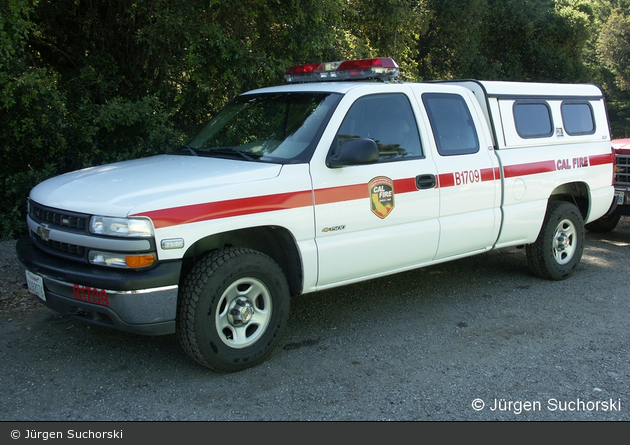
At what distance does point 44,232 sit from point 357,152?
7.05ft

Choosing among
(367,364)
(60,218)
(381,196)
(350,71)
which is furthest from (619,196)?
(60,218)

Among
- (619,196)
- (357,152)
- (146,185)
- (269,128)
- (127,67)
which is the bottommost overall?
(619,196)

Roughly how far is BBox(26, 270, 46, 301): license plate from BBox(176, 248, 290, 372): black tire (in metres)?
0.92

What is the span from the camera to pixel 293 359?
4.43 m

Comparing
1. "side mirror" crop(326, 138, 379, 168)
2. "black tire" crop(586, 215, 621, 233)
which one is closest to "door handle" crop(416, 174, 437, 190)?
"side mirror" crop(326, 138, 379, 168)

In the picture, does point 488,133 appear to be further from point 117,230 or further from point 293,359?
point 117,230

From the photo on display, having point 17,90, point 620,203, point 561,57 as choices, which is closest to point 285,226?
point 17,90

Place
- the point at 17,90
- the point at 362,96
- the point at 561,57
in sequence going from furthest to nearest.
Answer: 1. the point at 561,57
2. the point at 17,90
3. the point at 362,96

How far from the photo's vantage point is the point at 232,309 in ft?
13.6

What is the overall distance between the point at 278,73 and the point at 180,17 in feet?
4.83

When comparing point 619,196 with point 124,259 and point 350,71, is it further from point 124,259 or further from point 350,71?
point 124,259

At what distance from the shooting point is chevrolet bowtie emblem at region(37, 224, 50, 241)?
4062 millimetres

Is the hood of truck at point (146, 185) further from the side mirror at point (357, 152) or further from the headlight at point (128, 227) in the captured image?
the side mirror at point (357, 152)

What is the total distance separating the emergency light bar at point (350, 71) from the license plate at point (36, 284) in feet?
9.55
